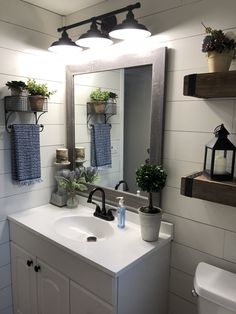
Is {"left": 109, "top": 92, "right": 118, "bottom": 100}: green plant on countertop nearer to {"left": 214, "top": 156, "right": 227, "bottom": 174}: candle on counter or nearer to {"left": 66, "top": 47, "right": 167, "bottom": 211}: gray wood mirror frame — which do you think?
{"left": 66, "top": 47, "right": 167, "bottom": 211}: gray wood mirror frame

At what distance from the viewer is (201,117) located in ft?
4.41

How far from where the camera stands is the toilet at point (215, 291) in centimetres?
110

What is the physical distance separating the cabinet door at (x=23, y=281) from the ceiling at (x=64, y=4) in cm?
164

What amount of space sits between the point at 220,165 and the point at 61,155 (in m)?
1.18

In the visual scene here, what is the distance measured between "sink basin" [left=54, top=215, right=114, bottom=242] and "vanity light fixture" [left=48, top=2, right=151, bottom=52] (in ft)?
3.66

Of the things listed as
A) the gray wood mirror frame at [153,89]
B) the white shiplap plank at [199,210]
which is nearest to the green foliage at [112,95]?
the gray wood mirror frame at [153,89]

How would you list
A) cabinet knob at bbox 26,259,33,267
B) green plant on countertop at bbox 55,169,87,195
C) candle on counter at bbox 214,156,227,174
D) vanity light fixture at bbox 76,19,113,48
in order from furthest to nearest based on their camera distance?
1. green plant on countertop at bbox 55,169,87,195
2. cabinet knob at bbox 26,259,33,267
3. vanity light fixture at bbox 76,19,113,48
4. candle on counter at bbox 214,156,227,174

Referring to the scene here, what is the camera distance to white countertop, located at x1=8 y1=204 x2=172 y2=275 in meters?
1.25

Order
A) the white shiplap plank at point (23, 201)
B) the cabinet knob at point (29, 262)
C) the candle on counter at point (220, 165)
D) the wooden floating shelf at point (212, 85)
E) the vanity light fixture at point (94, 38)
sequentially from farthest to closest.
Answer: the white shiplap plank at point (23, 201) → the cabinet knob at point (29, 262) → the vanity light fixture at point (94, 38) → the candle on counter at point (220, 165) → the wooden floating shelf at point (212, 85)

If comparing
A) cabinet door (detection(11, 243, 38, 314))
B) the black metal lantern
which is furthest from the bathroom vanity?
the black metal lantern

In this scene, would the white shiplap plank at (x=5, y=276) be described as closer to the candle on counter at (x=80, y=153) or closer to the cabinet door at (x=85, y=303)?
the cabinet door at (x=85, y=303)

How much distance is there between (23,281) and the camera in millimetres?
1756

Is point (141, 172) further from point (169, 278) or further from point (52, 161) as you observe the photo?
point (52, 161)

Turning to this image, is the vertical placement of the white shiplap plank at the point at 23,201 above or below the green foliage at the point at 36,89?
below
